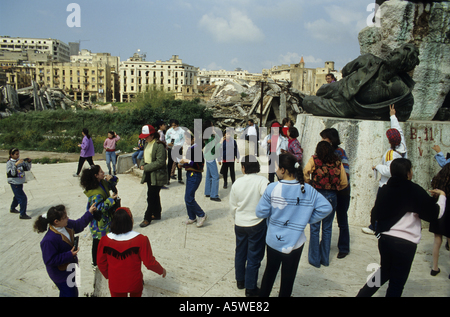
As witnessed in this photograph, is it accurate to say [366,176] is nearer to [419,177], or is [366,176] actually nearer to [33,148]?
[419,177]

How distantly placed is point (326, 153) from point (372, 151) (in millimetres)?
2048

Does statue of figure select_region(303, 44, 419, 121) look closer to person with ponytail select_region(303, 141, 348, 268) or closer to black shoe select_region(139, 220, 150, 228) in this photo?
A: person with ponytail select_region(303, 141, 348, 268)

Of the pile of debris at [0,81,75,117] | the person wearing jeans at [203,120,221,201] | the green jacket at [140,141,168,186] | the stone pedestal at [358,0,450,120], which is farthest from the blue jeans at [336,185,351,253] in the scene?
the pile of debris at [0,81,75,117]

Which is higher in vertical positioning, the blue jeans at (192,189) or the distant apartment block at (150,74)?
the distant apartment block at (150,74)

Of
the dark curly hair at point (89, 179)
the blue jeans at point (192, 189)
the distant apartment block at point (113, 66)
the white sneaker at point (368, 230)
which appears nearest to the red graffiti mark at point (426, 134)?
the white sneaker at point (368, 230)

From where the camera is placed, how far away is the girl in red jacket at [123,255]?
2.68 m

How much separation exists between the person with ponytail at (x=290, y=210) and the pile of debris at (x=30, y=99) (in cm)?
3532

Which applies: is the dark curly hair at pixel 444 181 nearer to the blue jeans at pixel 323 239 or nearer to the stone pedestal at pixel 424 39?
the blue jeans at pixel 323 239

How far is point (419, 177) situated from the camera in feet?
17.2

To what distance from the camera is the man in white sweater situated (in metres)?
3.15

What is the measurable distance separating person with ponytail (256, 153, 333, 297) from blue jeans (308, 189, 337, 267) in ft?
3.69

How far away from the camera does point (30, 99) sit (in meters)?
39.1

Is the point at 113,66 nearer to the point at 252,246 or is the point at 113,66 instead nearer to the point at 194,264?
the point at 194,264

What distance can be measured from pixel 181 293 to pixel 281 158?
189cm
